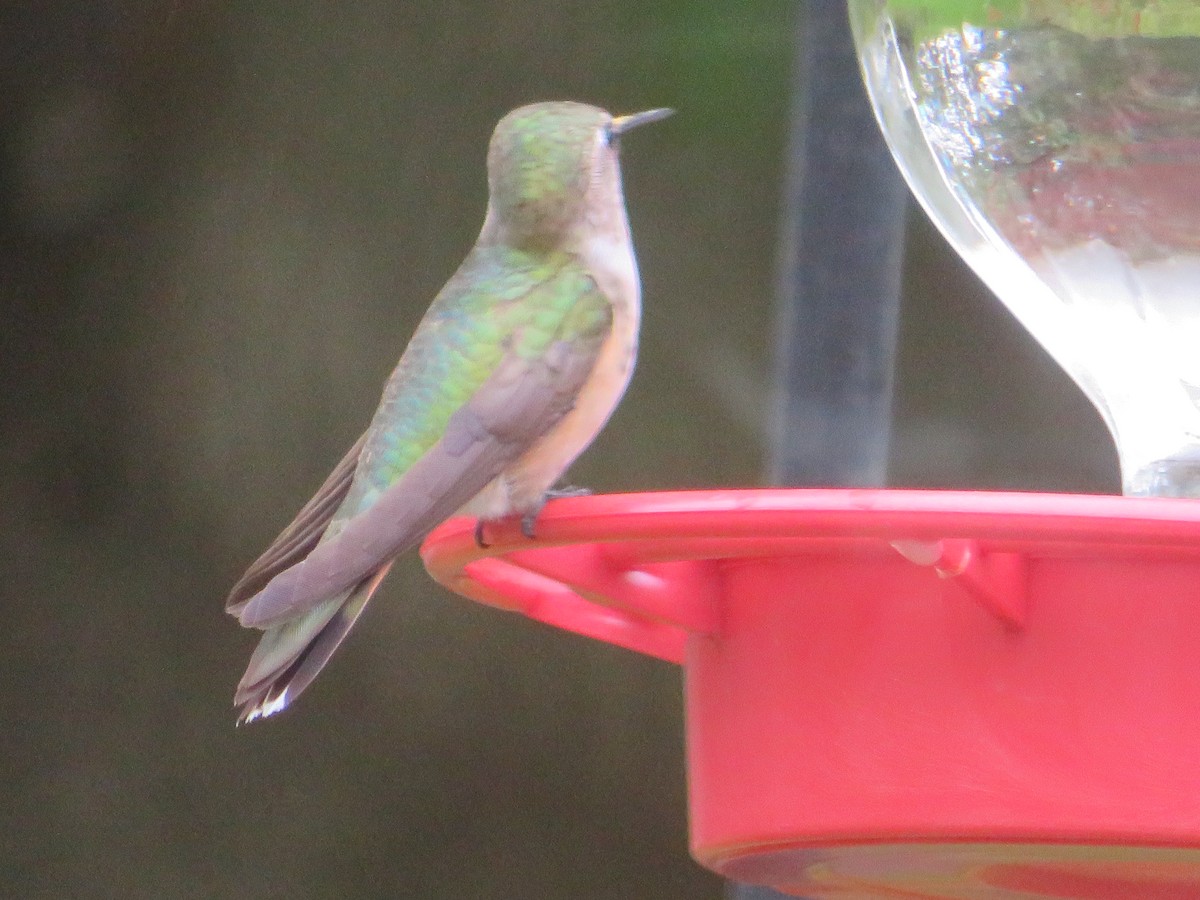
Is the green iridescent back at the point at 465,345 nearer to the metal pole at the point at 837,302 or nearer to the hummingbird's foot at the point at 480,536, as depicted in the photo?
the metal pole at the point at 837,302

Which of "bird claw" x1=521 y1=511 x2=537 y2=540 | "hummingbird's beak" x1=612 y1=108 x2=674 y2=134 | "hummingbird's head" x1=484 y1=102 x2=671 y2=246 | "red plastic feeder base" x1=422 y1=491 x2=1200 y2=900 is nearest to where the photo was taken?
"red plastic feeder base" x1=422 y1=491 x2=1200 y2=900

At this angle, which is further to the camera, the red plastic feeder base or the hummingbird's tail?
the hummingbird's tail

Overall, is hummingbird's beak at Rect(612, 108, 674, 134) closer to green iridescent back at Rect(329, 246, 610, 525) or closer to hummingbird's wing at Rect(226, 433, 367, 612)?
green iridescent back at Rect(329, 246, 610, 525)

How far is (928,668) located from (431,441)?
632 mm

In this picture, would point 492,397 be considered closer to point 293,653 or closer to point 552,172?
point 293,653

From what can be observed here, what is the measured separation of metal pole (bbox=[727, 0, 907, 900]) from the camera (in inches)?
63.2

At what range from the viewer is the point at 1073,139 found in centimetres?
164

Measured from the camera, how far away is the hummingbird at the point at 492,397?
4.47 ft

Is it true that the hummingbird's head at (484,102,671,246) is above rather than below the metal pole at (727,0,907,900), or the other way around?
above

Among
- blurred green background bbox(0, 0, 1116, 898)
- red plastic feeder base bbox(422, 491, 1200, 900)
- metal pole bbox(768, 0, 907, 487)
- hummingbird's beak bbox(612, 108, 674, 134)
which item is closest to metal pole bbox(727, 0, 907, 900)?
metal pole bbox(768, 0, 907, 487)

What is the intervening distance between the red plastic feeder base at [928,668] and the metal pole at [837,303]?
29 cm

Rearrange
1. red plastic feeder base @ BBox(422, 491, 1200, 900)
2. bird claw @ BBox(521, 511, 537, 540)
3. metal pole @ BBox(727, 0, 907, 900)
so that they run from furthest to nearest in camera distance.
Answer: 1. metal pole @ BBox(727, 0, 907, 900)
2. bird claw @ BBox(521, 511, 537, 540)
3. red plastic feeder base @ BBox(422, 491, 1200, 900)

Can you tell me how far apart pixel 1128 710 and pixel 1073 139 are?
640 mm

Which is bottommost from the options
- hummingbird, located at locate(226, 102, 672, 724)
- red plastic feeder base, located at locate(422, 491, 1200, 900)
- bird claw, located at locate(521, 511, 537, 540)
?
red plastic feeder base, located at locate(422, 491, 1200, 900)
